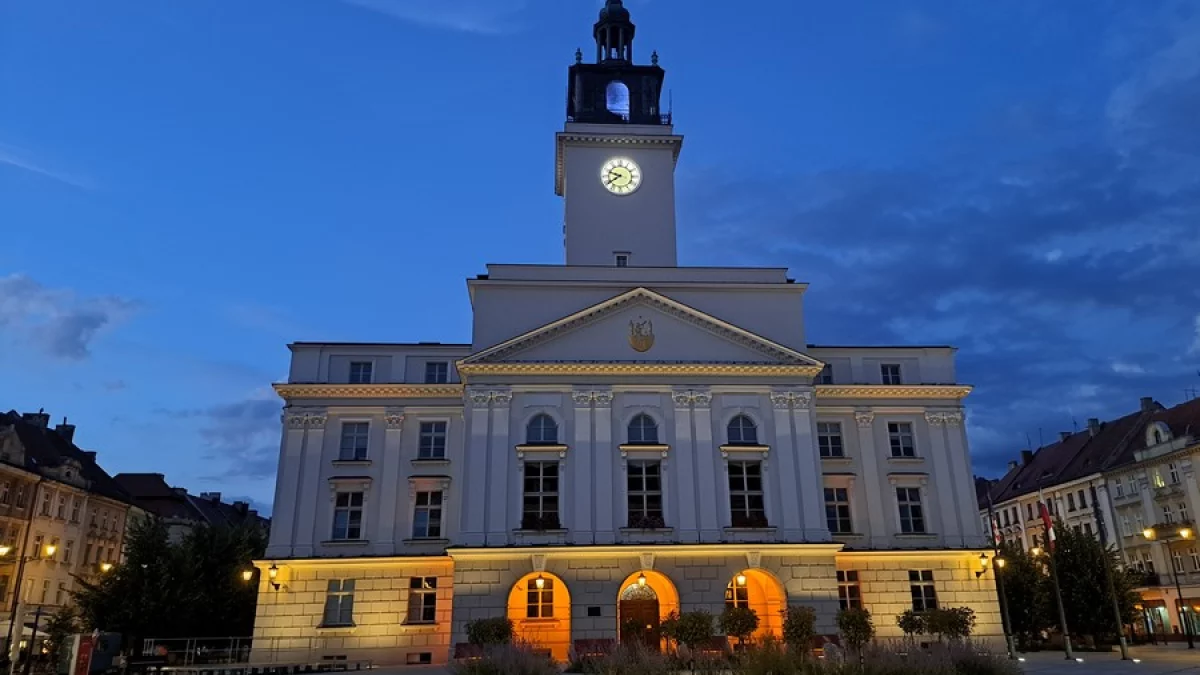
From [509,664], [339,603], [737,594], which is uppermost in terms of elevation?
[737,594]

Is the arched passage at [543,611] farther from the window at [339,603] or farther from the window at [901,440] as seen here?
the window at [901,440]

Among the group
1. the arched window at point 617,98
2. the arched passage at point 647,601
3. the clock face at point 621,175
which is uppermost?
the arched window at point 617,98

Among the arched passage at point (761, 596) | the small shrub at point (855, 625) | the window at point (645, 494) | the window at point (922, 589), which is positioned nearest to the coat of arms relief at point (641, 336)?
the window at point (645, 494)

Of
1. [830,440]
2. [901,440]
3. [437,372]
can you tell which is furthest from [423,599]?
[901,440]

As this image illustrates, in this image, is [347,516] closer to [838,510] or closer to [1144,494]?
[838,510]

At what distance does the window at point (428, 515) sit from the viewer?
37.2 meters

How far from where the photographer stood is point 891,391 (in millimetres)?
39844

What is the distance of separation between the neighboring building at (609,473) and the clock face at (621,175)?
20.5ft

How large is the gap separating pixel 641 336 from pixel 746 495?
7.99 meters

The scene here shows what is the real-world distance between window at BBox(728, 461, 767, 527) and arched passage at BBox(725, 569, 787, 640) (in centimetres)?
206

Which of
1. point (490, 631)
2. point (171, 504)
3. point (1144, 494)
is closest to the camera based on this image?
point (490, 631)

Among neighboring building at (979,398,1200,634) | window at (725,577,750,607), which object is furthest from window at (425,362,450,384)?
neighboring building at (979,398,1200,634)

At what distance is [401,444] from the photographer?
38.2 m

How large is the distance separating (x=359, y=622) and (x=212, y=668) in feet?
23.5
